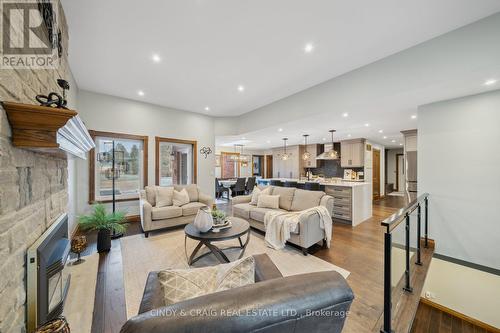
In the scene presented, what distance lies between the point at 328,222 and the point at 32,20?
3.90 metres

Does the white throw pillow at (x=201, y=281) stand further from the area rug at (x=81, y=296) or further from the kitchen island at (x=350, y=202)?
the kitchen island at (x=350, y=202)

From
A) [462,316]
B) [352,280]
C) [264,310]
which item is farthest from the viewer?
[462,316]

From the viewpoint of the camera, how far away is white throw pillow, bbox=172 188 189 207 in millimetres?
4219

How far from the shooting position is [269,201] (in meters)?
4.04

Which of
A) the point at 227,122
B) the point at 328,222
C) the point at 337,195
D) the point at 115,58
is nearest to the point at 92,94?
the point at 115,58

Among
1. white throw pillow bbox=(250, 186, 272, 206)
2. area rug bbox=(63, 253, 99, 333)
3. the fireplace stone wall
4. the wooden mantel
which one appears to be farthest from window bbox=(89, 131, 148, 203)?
the wooden mantel

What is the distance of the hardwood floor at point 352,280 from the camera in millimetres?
1719

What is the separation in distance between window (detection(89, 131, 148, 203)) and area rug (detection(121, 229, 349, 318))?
159cm

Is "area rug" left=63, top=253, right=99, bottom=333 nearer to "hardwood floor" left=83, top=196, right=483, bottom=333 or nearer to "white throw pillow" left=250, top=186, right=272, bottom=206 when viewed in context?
"hardwood floor" left=83, top=196, right=483, bottom=333

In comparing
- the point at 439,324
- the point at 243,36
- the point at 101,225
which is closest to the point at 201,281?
the point at 243,36

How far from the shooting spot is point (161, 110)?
5.18 m

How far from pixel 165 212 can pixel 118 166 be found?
174 centimetres

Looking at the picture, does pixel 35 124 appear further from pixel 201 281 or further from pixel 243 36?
pixel 243 36

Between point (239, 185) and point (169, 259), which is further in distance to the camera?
point (239, 185)
